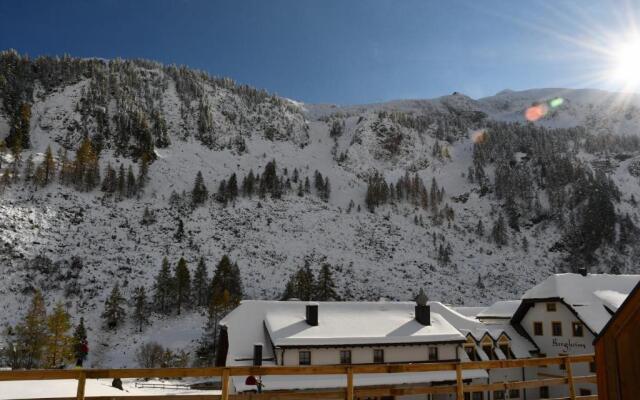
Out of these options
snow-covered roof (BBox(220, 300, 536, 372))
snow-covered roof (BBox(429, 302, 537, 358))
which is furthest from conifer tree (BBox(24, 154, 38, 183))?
snow-covered roof (BBox(429, 302, 537, 358))

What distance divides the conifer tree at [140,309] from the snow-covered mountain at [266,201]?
2013 millimetres

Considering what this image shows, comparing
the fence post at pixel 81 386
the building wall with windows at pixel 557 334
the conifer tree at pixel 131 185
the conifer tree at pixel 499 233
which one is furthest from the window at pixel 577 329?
the conifer tree at pixel 131 185

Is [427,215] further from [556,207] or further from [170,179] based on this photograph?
[170,179]

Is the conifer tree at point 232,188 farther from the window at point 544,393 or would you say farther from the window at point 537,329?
the window at point 544,393

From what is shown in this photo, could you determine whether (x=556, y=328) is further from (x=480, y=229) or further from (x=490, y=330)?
(x=480, y=229)

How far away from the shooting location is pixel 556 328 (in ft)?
117

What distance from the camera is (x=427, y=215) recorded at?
125 meters

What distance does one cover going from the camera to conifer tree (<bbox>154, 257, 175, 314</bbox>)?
69.6 metres

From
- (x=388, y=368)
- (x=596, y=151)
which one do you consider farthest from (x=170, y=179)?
(x=596, y=151)

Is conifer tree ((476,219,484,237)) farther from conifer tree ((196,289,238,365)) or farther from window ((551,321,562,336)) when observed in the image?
window ((551,321,562,336))

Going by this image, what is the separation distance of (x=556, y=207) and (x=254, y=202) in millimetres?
91785

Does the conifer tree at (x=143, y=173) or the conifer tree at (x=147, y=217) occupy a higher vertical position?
the conifer tree at (x=143, y=173)

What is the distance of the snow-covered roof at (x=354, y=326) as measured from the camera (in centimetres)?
2906

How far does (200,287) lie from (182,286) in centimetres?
342
